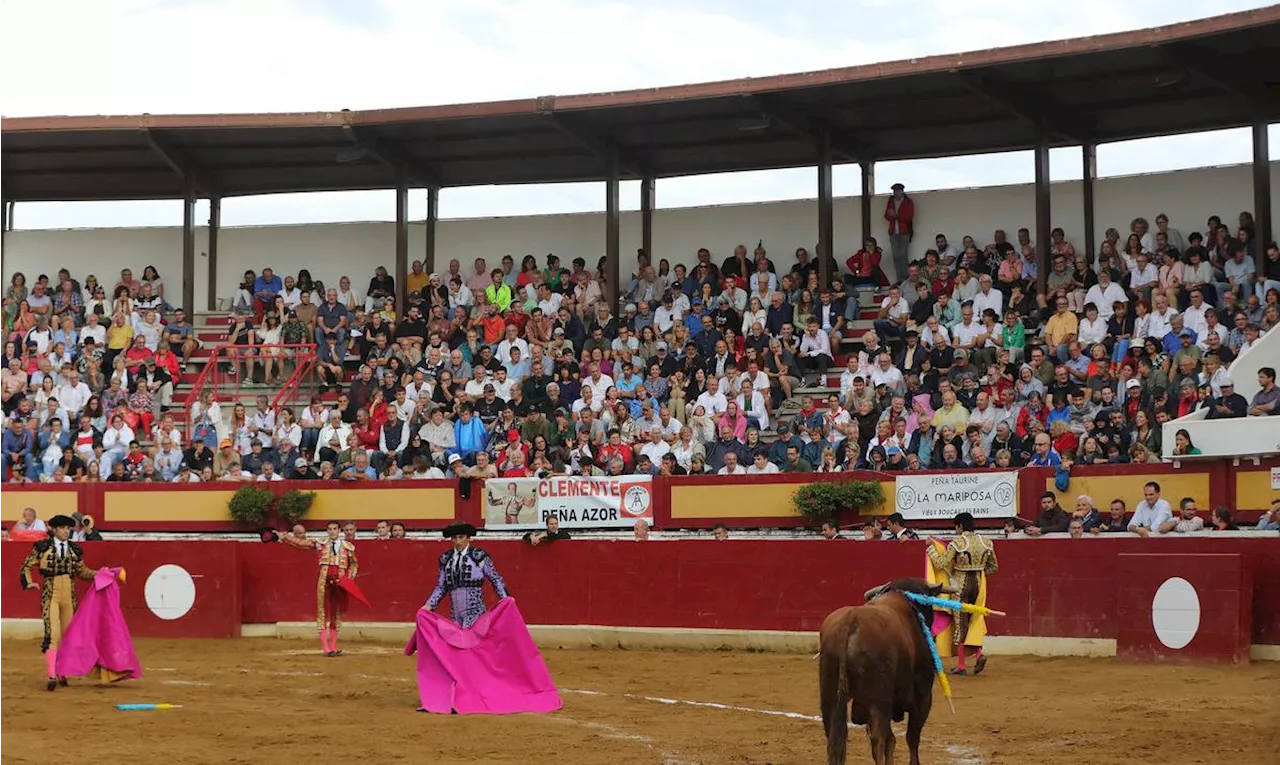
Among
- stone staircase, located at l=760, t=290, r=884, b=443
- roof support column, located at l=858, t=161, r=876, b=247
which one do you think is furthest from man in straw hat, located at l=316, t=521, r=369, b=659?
roof support column, located at l=858, t=161, r=876, b=247

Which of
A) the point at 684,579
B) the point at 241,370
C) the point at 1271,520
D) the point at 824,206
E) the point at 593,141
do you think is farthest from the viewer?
the point at 241,370

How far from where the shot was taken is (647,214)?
2383 cm

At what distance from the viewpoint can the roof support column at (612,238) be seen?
2258cm

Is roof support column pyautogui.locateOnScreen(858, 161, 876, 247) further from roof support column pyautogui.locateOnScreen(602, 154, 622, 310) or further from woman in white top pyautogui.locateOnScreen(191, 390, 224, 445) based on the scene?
woman in white top pyautogui.locateOnScreen(191, 390, 224, 445)

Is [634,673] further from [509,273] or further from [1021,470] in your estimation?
[509,273]

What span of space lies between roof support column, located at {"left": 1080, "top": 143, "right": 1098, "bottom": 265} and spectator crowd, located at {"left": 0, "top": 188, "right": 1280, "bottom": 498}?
0.27 m

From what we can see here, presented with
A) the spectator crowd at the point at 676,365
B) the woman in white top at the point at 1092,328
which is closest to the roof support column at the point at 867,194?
the spectator crowd at the point at 676,365

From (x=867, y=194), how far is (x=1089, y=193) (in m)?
3.01

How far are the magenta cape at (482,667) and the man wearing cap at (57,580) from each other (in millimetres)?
3183

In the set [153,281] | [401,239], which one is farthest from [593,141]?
[153,281]

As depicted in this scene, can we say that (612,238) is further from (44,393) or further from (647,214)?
(44,393)

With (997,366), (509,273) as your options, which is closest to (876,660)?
(997,366)

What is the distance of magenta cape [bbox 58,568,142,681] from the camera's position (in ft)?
44.3

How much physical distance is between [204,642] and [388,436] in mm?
3209
